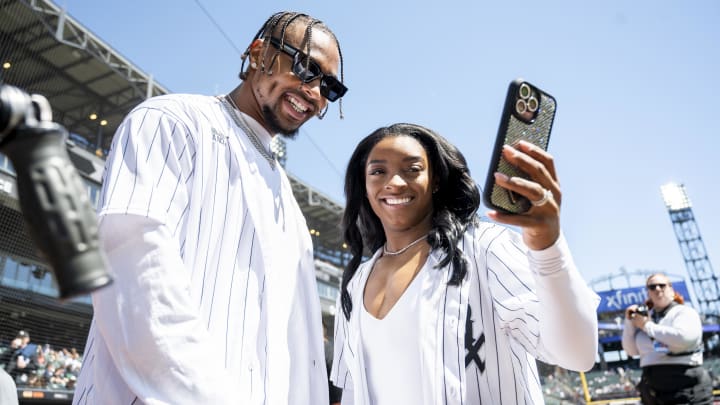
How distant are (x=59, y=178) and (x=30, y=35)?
22.7 metres

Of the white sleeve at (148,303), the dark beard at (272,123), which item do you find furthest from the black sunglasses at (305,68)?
the white sleeve at (148,303)

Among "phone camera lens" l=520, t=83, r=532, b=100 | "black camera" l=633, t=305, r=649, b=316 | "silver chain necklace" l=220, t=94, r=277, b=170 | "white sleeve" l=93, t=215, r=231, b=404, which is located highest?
"black camera" l=633, t=305, r=649, b=316

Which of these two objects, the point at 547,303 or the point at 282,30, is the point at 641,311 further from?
the point at 282,30

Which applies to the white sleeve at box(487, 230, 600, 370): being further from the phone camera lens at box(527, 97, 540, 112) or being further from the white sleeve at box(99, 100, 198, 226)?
the white sleeve at box(99, 100, 198, 226)

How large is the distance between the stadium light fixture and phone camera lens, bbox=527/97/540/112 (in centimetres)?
5935

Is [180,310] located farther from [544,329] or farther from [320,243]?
[320,243]

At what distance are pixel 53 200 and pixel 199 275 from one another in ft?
2.37

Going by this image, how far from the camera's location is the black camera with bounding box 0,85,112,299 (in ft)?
1.60

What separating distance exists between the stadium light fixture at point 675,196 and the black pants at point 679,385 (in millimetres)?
55104

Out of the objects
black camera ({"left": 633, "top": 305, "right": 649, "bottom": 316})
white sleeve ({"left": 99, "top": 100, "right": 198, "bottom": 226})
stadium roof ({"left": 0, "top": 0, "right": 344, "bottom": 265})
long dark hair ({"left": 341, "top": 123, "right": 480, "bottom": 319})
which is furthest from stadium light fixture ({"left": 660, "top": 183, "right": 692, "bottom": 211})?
white sleeve ({"left": 99, "top": 100, "right": 198, "bottom": 226})

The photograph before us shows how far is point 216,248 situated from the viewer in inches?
49.6

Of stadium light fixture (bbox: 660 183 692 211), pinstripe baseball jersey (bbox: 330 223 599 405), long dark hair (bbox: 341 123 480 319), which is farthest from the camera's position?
stadium light fixture (bbox: 660 183 692 211)

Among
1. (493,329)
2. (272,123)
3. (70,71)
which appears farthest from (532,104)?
(70,71)

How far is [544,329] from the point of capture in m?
1.33
